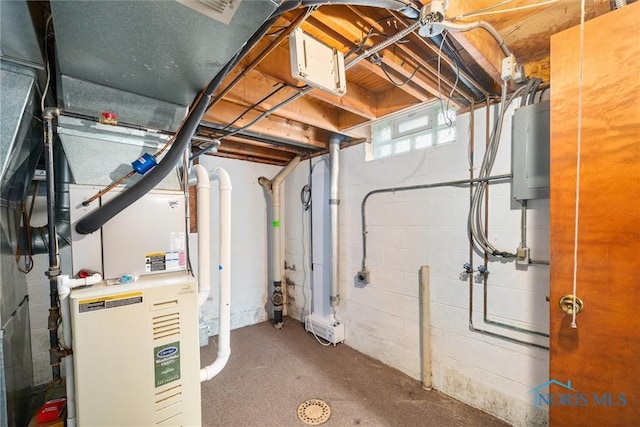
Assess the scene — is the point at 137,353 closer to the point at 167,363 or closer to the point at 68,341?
the point at 167,363

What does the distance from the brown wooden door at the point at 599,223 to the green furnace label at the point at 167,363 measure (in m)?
1.83

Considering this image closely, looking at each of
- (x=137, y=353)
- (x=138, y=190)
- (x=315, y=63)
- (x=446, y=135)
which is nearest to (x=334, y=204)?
(x=446, y=135)

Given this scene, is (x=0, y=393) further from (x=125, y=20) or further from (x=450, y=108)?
(x=450, y=108)

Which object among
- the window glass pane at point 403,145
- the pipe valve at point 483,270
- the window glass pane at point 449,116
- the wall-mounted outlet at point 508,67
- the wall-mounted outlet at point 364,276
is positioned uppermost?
the wall-mounted outlet at point 508,67

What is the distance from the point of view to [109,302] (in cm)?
103

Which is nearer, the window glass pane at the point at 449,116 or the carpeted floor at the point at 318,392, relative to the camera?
the carpeted floor at the point at 318,392

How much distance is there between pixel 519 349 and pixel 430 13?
6.75 ft

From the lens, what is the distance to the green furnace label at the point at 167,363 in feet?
3.63

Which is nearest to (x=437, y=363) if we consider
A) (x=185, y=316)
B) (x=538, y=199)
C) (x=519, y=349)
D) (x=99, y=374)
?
(x=519, y=349)

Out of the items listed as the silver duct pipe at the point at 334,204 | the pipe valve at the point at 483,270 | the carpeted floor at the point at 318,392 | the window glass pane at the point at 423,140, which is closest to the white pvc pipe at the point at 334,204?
the silver duct pipe at the point at 334,204

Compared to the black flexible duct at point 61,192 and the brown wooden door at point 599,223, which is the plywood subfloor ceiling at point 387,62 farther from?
the black flexible duct at point 61,192

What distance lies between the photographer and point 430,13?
1.02m

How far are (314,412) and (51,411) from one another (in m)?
1.51

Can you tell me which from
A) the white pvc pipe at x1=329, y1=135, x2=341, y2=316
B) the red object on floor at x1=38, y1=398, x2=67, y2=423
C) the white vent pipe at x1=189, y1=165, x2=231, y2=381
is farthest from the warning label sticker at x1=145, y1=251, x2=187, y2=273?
the white pvc pipe at x1=329, y1=135, x2=341, y2=316
